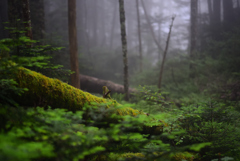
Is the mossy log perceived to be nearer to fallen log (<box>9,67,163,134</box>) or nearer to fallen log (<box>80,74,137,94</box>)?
fallen log (<box>9,67,163,134</box>)

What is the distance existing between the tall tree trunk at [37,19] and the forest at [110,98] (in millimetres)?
63

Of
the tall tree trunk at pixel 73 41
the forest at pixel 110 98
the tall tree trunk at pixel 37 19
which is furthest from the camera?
the tall tree trunk at pixel 37 19

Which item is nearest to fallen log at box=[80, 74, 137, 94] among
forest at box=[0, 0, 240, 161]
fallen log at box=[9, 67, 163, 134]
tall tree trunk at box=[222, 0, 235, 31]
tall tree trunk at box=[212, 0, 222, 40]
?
forest at box=[0, 0, 240, 161]

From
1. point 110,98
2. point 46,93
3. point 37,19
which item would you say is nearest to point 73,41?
point 37,19

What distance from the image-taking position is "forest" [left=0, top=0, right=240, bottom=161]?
1.94 m

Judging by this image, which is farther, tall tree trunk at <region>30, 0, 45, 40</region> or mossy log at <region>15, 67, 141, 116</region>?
tall tree trunk at <region>30, 0, 45, 40</region>

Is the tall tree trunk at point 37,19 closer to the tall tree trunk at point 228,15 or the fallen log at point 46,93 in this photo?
the fallen log at point 46,93

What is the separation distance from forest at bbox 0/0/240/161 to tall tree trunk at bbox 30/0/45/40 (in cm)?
6

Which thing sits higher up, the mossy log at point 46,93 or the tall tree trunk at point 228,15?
the tall tree trunk at point 228,15

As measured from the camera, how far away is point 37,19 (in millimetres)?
10367

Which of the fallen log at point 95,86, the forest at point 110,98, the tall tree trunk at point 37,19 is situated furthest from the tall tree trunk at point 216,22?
the tall tree trunk at point 37,19

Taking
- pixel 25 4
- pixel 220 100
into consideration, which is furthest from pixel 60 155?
pixel 220 100

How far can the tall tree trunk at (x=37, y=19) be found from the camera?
994 cm

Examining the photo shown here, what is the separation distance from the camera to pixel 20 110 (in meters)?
2.54
